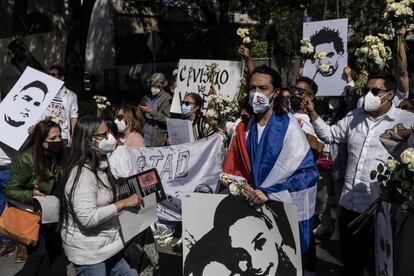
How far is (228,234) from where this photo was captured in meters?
4.06

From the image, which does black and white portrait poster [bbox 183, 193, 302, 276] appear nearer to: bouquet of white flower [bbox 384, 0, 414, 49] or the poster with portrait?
bouquet of white flower [bbox 384, 0, 414, 49]

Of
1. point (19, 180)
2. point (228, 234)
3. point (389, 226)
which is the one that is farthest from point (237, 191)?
point (19, 180)

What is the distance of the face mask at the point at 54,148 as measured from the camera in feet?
15.5

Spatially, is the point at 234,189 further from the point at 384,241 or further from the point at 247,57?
the point at 247,57

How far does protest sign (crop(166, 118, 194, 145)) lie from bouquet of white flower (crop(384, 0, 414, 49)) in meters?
2.46

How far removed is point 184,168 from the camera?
639 cm

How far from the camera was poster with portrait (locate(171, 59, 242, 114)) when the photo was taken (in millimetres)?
6906

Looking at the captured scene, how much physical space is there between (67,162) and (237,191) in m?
1.10

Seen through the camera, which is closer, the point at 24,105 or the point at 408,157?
the point at 408,157

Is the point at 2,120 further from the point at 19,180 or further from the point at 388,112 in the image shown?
the point at 388,112

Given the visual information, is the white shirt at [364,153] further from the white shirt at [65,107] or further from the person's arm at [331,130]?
the white shirt at [65,107]

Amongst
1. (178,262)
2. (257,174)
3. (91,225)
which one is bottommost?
(178,262)

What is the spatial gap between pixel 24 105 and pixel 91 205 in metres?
2.90

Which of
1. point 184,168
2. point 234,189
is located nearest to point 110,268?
point 234,189
